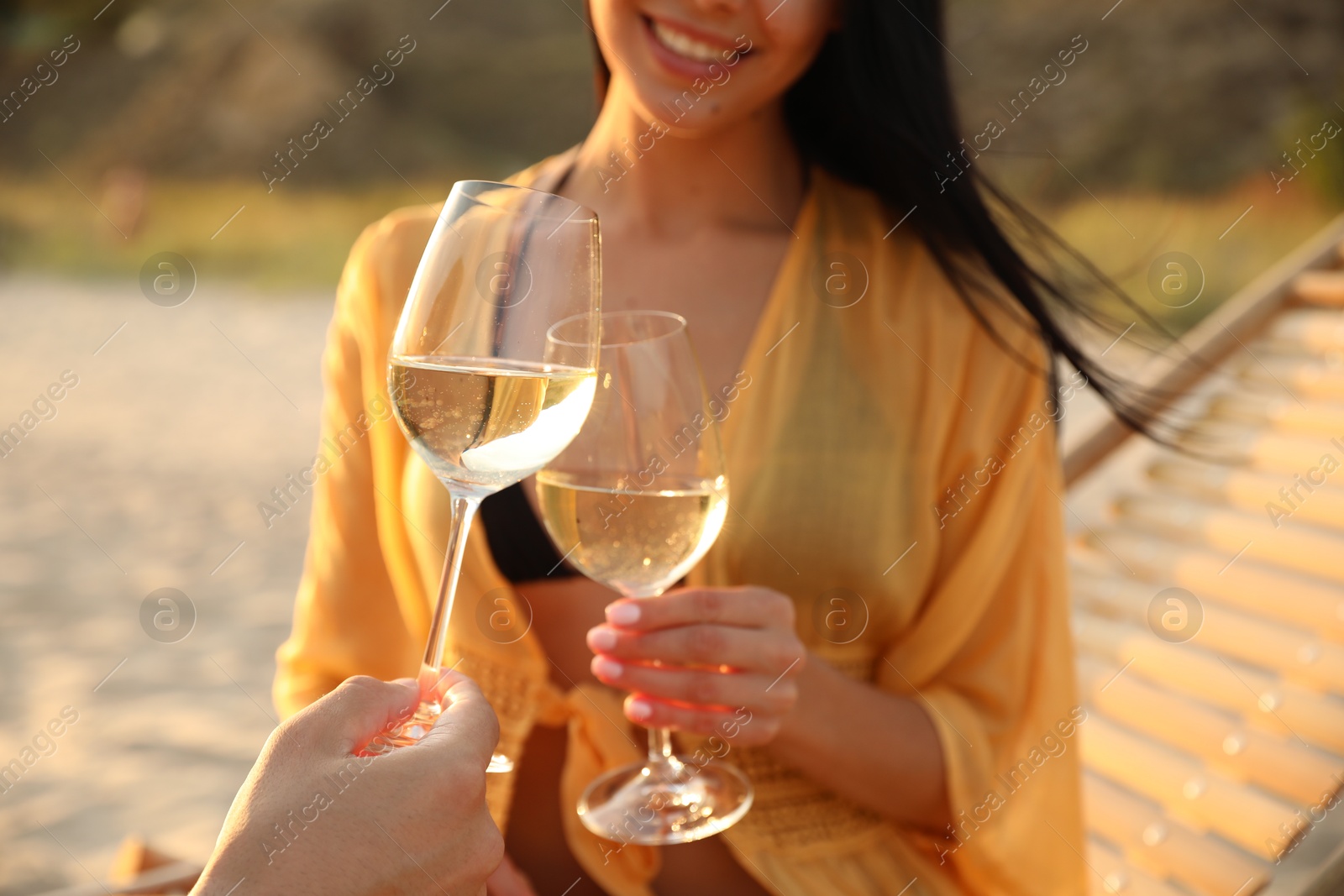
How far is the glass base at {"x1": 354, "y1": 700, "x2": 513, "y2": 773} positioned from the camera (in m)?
0.75

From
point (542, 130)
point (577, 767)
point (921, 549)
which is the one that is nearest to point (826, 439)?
point (921, 549)

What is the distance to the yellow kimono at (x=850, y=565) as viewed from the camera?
1338 mm

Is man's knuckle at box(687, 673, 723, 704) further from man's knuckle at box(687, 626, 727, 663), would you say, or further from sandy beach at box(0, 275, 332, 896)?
sandy beach at box(0, 275, 332, 896)

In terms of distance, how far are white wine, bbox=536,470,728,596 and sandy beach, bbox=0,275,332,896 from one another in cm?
211

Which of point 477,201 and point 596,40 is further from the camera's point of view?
point 596,40

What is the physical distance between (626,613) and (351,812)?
324mm

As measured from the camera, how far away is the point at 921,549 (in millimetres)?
1375

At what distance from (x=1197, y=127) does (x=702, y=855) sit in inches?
583

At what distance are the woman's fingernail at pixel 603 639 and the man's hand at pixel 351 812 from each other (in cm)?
24

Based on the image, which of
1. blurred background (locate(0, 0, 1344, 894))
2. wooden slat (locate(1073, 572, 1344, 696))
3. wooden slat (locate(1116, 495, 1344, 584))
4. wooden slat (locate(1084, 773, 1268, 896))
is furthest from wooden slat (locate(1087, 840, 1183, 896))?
blurred background (locate(0, 0, 1344, 894))

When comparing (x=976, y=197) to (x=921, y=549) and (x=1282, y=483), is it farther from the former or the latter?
(x=1282, y=483)

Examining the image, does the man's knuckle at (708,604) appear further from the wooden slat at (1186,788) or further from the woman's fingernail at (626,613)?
the wooden slat at (1186,788)

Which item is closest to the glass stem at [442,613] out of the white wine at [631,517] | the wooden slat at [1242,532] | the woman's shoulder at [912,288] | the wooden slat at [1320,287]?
the white wine at [631,517]

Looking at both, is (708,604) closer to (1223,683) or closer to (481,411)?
(481,411)
